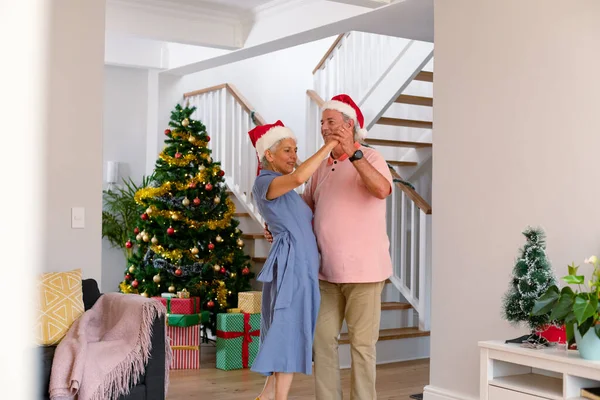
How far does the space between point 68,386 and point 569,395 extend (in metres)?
1.96

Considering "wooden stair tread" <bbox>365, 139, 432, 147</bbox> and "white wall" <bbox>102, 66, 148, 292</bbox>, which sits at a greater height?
"white wall" <bbox>102, 66, 148, 292</bbox>

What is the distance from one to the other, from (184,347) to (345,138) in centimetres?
282

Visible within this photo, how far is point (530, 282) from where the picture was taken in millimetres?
2936

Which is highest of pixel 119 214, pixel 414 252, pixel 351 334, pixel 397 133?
pixel 397 133

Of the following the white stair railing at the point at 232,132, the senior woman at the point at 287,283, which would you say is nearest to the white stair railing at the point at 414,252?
the white stair railing at the point at 232,132

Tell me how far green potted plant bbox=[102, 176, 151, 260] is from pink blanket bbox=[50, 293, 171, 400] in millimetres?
4044

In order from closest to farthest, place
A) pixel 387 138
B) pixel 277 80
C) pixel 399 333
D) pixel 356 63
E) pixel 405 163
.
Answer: pixel 399 333
pixel 356 63
pixel 405 163
pixel 387 138
pixel 277 80

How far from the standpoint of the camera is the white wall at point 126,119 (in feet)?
25.6

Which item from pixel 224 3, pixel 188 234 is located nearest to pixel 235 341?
pixel 188 234

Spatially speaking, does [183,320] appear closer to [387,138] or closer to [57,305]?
[57,305]

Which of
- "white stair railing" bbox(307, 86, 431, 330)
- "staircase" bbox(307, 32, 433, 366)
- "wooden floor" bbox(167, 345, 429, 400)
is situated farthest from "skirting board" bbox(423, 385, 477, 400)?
"white stair railing" bbox(307, 86, 431, 330)

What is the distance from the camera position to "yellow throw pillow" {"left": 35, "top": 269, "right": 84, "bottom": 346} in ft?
11.0

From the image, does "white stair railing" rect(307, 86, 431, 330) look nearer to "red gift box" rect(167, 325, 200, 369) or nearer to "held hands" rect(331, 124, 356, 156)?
"red gift box" rect(167, 325, 200, 369)

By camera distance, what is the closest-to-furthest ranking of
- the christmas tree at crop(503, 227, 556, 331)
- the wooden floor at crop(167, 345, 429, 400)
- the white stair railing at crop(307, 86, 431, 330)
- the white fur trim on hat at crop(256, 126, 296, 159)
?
the christmas tree at crop(503, 227, 556, 331)
the white fur trim on hat at crop(256, 126, 296, 159)
the wooden floor at crop(167, 345, 429, 400)
the white stair railing at crop(307, 86, 431, 330)
